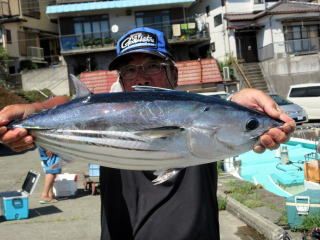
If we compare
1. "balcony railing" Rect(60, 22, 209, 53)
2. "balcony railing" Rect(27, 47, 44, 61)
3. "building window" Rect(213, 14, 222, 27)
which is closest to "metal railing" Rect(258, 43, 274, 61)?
"building window" Rect(213, 14, 222, 27)

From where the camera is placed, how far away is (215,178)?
9.00ft

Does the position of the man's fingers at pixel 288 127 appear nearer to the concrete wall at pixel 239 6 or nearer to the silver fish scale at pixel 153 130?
the silver fish scale at pixel 153 130

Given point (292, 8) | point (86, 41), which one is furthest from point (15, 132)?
point (292, 8)

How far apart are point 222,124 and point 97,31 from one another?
133ft

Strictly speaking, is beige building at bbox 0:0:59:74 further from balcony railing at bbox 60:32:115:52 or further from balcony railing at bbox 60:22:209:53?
balcony railing at bbox 60:22:209:53

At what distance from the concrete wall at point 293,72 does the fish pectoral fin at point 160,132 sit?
34499mm

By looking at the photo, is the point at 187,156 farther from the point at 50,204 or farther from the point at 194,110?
the point at 50,204

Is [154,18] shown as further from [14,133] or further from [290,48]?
[14,133]

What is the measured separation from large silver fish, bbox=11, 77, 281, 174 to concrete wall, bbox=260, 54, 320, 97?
34.4 metres

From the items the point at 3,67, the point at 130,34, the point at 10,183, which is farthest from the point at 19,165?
the point at 3,67

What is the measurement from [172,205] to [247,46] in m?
39.7

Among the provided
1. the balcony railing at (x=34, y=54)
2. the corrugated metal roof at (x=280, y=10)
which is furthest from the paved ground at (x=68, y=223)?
the balcony railing at (x=34, y=54)

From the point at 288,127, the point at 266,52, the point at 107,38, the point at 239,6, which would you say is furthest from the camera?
the point at 239,6

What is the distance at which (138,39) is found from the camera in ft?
9.07
